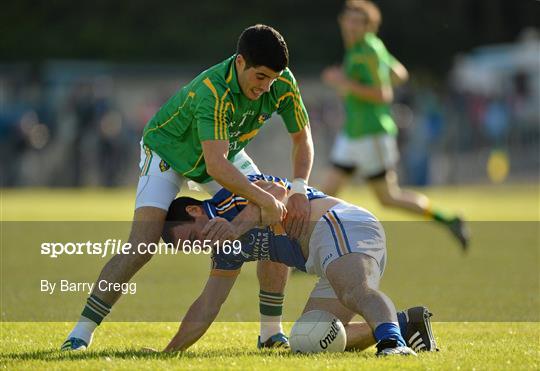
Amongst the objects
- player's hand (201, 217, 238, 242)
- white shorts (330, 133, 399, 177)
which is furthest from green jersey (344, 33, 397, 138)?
player's hand (201, 217, 238, 242)

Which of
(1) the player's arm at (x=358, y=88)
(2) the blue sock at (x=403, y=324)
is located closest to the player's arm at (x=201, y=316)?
(2) the blue sock at (x=403, y=324)

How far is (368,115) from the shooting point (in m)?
15.6

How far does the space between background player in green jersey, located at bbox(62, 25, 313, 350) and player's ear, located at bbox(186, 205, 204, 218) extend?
0.76ft

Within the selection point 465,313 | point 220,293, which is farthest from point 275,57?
point 465,313

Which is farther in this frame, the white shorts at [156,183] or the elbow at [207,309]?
the white shorts at [156,183]

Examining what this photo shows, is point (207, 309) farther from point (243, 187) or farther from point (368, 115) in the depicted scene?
point (368, 115)

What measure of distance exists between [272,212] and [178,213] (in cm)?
57

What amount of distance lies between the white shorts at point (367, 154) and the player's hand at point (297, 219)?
7.77m

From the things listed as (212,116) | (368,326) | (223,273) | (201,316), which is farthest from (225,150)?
(368,326)

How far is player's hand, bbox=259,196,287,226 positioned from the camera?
727 centimetres

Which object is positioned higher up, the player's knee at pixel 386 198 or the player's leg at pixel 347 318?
the player's knee at pixel 386 198

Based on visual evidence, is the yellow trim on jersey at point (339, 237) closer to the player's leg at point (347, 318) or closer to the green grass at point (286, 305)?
the player's leg at point (347, 318)

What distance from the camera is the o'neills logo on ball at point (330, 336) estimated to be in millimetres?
7238

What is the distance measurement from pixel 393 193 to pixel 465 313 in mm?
5482
